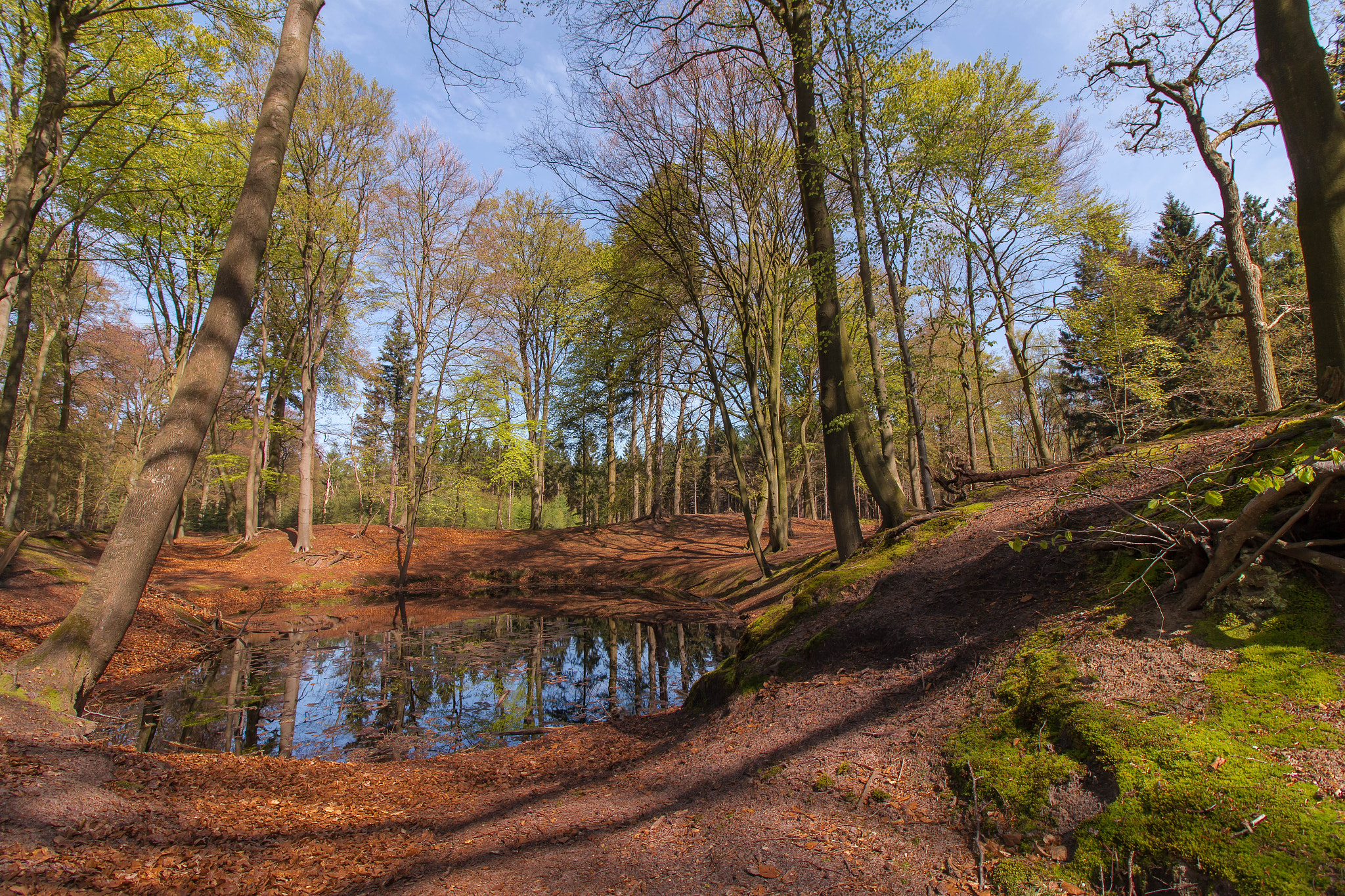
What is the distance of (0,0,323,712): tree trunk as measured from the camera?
4.43m

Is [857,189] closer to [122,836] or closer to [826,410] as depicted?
[826,410]

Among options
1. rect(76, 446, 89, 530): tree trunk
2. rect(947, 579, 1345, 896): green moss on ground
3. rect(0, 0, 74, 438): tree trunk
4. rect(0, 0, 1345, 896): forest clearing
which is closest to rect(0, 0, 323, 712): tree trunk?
rect(0, 0, 1345, 896): forest clearing

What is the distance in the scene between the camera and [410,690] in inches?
299

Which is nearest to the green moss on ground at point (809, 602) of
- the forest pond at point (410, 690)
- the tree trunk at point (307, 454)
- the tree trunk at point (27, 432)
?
the forest pond at point (410, 690)

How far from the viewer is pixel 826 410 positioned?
8156 mm

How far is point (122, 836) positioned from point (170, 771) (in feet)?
4.27

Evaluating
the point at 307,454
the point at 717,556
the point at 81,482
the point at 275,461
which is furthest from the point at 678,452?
the point at 81,482

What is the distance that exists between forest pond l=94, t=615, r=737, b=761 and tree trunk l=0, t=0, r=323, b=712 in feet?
4.38

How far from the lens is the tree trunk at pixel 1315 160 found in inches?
156

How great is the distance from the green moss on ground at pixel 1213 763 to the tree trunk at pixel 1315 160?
9.16 ft

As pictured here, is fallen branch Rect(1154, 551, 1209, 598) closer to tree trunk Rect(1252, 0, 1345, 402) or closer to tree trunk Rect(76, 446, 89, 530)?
tree trunk Rect(1252, 0, 1345, 402)

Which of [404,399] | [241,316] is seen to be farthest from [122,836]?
[404,399]

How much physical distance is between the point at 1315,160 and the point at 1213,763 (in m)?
4.82

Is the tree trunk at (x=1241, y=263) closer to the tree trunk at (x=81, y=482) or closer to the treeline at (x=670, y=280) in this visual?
the treeline at (x=670, y=280)
